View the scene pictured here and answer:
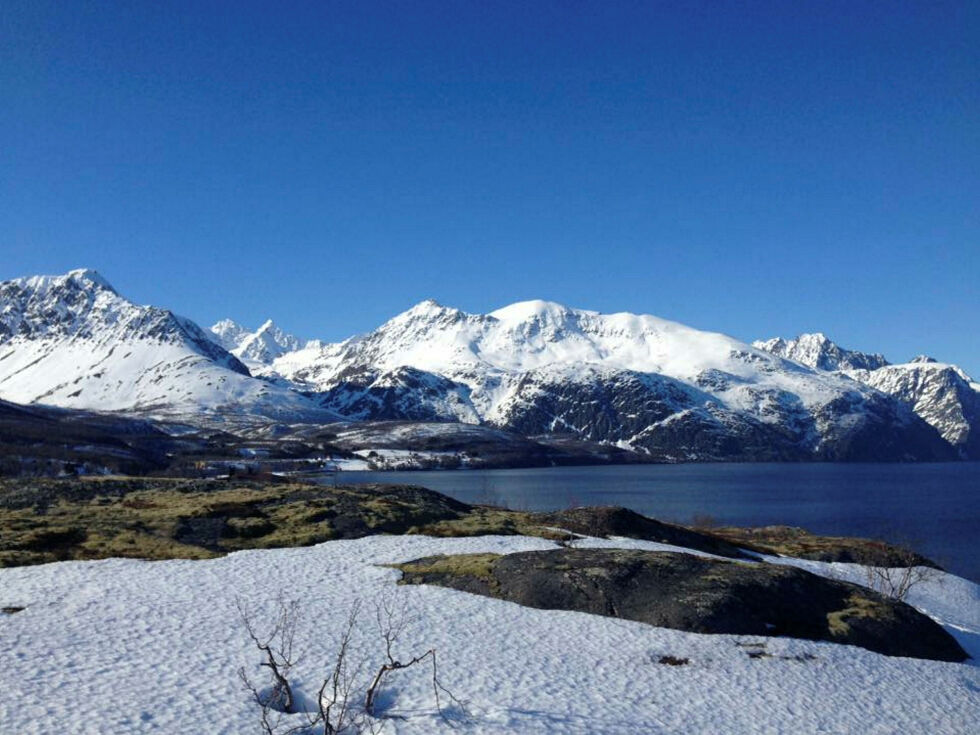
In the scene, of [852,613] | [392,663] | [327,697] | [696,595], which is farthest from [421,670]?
[852,613]

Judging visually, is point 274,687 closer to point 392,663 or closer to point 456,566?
point 392,663

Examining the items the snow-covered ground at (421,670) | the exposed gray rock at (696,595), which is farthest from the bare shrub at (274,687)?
the exposed gray rock at (696,595)

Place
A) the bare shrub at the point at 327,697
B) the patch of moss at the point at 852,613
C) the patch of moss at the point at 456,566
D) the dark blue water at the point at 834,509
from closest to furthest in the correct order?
1. the bare shrub at the point at 327,697
2. the patch of moss at the point at 852,613
3. the patch of moss at the point at 456,566
4. the dark blue water at the point at 834,509

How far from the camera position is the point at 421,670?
2119 cm

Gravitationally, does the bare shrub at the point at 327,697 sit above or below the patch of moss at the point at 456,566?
below

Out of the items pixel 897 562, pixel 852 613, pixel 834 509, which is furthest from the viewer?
pixel 834 509

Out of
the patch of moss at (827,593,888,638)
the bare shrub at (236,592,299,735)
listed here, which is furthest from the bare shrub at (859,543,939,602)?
the bare shrub at (236,592,299,735)

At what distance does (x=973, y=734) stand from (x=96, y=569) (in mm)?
28743

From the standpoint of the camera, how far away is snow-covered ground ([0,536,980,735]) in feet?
59.3

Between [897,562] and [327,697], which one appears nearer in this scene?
[327,697]

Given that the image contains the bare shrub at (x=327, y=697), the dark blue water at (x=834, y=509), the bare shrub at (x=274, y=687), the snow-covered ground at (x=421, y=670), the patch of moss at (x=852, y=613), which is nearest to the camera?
the bare shrub at (x=327, y=697)

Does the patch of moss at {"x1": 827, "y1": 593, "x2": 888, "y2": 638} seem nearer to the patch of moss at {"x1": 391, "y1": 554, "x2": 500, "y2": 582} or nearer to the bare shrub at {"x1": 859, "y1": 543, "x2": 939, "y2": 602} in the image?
the patch of moss at {"x1": 391, "y1": 554, "x2": 500, "y2": 582}

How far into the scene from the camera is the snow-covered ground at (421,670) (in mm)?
18078

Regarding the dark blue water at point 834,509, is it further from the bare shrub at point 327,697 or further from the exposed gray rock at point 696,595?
the bare shrub at point 327,697
